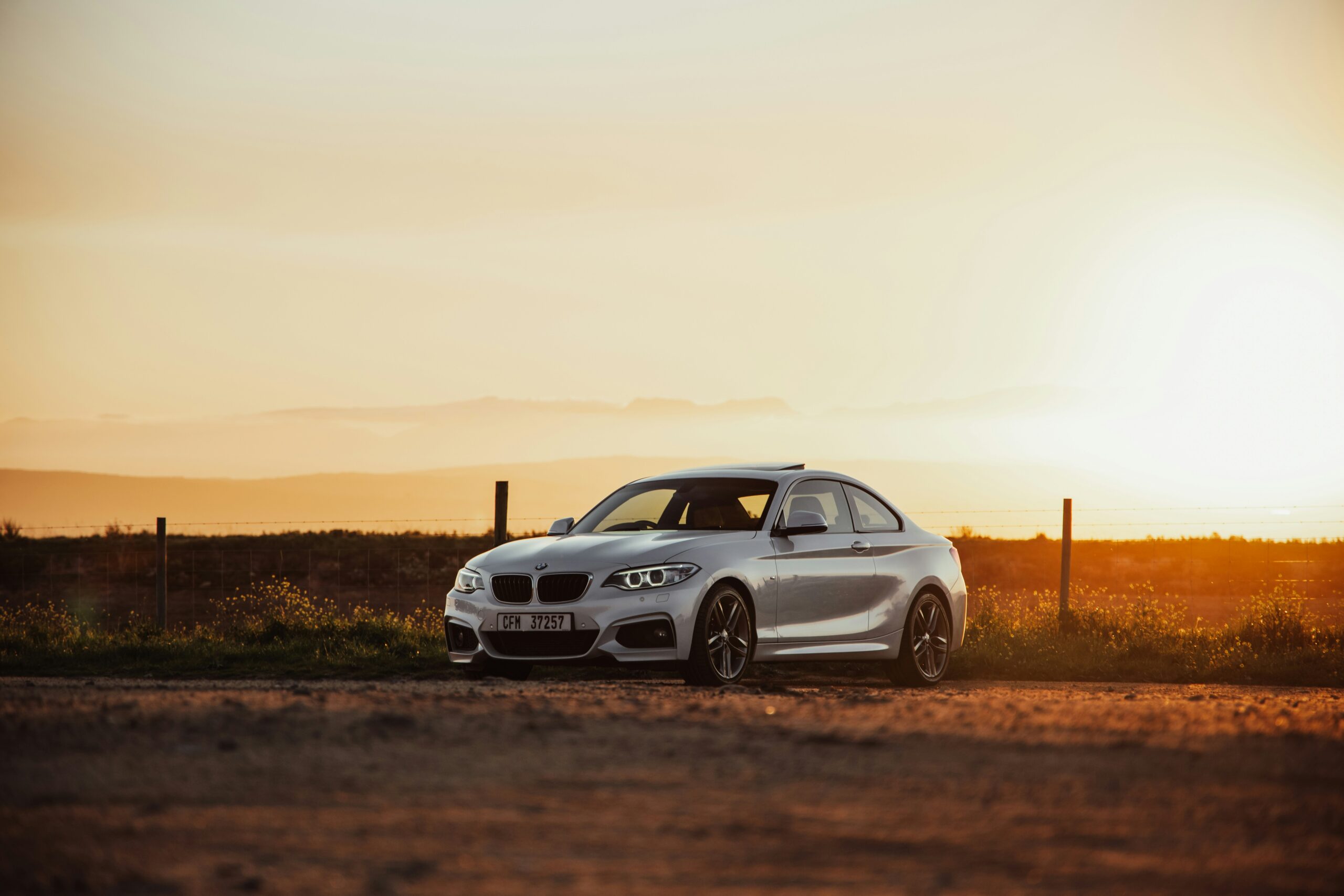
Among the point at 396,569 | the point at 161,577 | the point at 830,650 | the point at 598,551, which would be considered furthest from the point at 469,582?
the point at 396,569

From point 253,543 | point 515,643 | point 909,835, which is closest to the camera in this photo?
point 909,835

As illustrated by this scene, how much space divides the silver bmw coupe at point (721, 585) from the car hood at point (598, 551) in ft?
0.05

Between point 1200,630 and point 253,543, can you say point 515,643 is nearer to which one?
point 1200,630

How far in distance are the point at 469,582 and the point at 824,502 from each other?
123 inches

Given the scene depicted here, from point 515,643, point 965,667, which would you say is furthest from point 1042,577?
point 515,643

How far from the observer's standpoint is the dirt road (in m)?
4.02

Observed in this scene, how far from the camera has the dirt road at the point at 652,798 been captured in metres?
4.02

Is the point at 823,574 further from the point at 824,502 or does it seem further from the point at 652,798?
the point at 652,798

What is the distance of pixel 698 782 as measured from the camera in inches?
205

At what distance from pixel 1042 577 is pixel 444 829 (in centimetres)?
3423

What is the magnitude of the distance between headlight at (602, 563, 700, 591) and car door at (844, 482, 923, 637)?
7.45ft

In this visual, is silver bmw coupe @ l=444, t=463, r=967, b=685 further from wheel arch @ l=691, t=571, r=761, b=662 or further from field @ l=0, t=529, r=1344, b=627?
field @ l=0, t=529, r=1344, b=627

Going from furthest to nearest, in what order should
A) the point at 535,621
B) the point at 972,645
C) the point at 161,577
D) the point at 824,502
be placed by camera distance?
the point at 161,577
the point at 972,645
the point at 824,502
the point at 535,621

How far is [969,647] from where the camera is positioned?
1582cm
